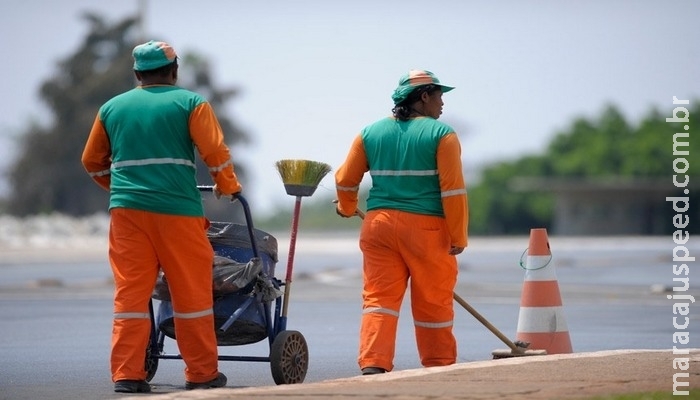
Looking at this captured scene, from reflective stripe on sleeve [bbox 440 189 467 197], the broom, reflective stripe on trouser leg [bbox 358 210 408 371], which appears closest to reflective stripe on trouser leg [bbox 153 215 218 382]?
the broom

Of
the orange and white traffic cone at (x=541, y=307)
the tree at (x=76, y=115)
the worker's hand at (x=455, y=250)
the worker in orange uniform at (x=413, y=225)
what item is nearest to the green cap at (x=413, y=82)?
the worker in orange uniform at (x=413, y=225)

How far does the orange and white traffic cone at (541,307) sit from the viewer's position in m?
11.1

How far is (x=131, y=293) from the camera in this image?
9.02 meters

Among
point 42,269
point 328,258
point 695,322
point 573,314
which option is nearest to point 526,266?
point 695,322

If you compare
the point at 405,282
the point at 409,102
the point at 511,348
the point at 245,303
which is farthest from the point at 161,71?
the point at 511,348

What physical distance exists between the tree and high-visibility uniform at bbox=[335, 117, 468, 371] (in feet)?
237

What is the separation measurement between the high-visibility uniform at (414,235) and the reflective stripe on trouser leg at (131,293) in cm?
139

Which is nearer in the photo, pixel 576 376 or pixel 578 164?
pixel 576 376

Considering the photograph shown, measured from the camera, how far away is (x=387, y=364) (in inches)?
375

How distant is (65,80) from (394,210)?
75928mm

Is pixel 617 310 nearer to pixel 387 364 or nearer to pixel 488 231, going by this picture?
pixel 387 364

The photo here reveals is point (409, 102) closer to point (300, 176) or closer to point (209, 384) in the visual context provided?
point (300, 176)

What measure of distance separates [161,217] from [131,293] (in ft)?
1.54

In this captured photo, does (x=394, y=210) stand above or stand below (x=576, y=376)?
above
